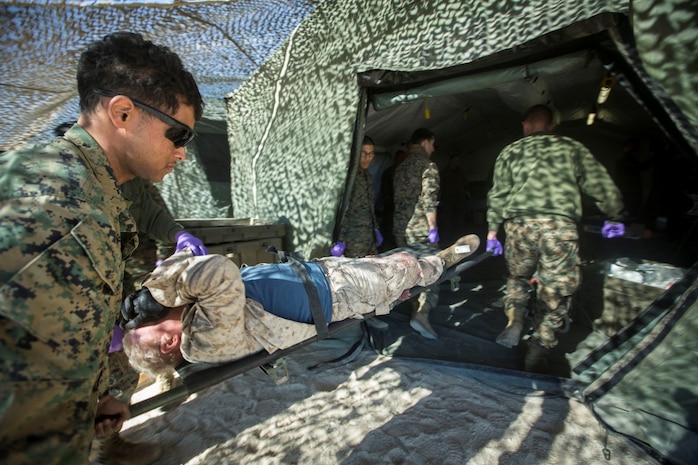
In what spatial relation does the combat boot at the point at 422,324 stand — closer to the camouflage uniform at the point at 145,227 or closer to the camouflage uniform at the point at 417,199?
the camouflage uniform at the point at 417,199

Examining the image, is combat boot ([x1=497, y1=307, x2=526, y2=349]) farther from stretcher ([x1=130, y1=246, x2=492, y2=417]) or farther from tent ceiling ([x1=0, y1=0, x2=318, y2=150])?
tent ceiling ([x1=0, y1=0, x2=318, y2=150])

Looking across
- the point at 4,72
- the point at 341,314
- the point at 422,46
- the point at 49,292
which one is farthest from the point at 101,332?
the point at 4,72

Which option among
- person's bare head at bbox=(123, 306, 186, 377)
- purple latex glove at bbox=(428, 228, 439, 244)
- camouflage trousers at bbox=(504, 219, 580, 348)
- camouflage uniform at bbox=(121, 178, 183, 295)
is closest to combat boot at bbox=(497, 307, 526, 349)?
camouflage trousers at bbox=(504, 219, 580, 348)

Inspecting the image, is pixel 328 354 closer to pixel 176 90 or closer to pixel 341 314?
pixel 341 314

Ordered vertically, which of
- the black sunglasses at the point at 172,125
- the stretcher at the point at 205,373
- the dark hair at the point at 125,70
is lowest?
the stretcher at the point at 205,373

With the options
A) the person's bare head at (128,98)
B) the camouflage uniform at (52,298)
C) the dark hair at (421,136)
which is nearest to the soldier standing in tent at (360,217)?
the dark hair at (421,136)

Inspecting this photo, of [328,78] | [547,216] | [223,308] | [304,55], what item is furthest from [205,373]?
[304,55]

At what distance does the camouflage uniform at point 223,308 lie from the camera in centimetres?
120

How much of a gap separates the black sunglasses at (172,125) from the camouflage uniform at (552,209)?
89.8 inches

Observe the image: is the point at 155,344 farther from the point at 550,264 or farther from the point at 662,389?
the point at 550,264

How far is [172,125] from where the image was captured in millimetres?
1008

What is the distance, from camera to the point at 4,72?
10.0 feet

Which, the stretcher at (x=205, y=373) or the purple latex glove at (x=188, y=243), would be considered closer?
the stretcher at (x=205, y=373)

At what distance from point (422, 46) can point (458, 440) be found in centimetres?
259
